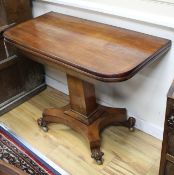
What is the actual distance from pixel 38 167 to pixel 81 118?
396 millimetres

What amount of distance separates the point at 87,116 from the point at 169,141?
69 cm

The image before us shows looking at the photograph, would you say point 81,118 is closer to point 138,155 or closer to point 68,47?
point 138,155

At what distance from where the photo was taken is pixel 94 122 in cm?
179

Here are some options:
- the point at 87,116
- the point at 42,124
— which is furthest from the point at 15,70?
the point at 87,116

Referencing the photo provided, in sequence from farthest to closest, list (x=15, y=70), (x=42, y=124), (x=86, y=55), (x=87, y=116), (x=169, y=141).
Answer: (x=15, y=70), (x=42, y=124), (x=87, y=116), (x=86, y=55), (x=169, y=141)

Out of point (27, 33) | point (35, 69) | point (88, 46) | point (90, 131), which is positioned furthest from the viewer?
point (35, 69)

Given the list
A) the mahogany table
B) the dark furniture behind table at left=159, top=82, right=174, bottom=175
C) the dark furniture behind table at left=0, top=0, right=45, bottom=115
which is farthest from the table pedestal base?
the dark furniture behind table at left=159, top=82, right=174, bottom=175

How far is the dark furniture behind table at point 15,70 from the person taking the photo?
1940 mm

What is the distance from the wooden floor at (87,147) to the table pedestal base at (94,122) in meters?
0.06

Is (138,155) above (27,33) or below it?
below

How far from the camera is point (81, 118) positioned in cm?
180

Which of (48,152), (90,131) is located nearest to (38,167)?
(48,152)

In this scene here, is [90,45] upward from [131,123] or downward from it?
upward

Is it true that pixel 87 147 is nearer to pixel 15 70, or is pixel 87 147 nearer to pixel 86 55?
pixel 86 55
